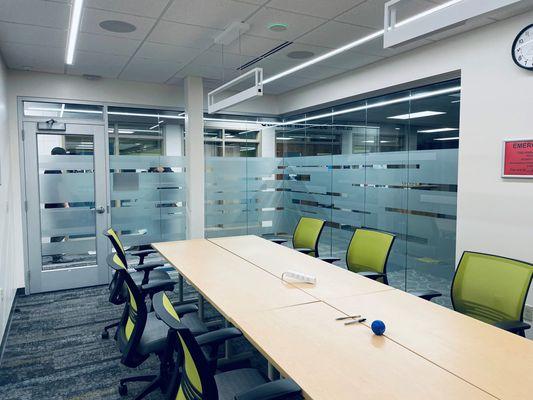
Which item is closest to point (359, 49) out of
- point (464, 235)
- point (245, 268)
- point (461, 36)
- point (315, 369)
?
point (461, 36)

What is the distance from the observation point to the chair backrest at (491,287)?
229 centimetres

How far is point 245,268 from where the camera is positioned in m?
3.20

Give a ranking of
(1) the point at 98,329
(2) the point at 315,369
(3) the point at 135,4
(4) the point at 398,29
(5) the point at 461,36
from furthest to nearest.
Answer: (1) the point at 98,329
(5) the point at 461,36
(3) the point at 135,4
(4) the point at 398,29
(2) the point at 315,369

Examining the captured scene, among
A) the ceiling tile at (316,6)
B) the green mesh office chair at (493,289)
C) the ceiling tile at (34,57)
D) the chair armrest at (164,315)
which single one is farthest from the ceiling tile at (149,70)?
the green mesh office chair at (493,289)

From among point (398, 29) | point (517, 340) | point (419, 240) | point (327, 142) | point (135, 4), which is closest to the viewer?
point (517, 340)

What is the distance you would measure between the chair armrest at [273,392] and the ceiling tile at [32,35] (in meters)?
3.47

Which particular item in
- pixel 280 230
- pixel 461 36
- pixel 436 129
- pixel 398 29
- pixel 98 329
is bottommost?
pixel 98 329

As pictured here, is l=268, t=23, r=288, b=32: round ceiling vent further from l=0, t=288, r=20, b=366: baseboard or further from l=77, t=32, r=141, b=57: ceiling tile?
l=0, t=288, r=20, b=366: baseboard

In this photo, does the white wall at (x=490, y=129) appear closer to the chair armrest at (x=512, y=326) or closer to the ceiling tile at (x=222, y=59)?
the chair armrest at (x=512, y=326)

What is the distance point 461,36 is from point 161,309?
353cm

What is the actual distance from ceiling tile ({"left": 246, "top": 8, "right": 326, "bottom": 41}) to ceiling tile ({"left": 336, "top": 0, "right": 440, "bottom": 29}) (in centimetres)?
25

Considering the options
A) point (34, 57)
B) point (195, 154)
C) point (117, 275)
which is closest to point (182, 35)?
point (34, 57)

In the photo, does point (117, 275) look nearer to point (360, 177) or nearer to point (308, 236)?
point (308, 236)

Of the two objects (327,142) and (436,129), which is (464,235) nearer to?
(436,129)
